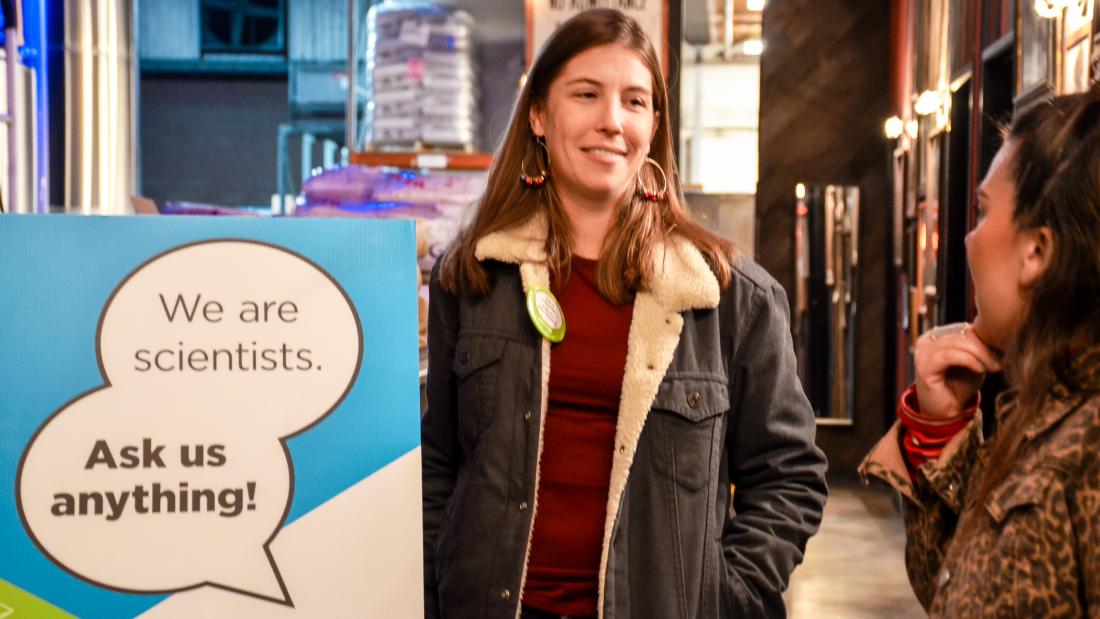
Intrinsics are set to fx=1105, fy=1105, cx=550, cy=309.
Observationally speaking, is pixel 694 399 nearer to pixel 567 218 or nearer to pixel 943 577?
pixel 567 218

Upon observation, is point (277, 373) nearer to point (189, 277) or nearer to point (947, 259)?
point (189, 277)

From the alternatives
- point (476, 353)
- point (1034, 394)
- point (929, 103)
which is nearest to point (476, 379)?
point (476, 353)

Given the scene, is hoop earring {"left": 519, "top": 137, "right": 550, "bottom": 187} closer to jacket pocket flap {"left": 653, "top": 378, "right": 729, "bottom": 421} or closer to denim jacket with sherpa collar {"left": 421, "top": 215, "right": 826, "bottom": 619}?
denim jacket with sherpa collar {"left": 421, "top": 215, "right": 826, "bottom": 619}

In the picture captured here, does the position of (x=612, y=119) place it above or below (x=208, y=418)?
above

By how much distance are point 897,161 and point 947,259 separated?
1902 mm

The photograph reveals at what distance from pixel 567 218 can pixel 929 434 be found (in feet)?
1.97

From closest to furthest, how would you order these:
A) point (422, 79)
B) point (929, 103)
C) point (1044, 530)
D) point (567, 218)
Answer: point (1044, 530) → point (567, 218) → point (422, 79) → point (929, 103)

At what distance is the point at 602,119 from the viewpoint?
1514mm

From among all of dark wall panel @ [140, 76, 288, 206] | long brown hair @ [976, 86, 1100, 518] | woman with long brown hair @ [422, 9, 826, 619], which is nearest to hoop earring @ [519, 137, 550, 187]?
woman with long brown hair @ [422, 9, 826, 619]

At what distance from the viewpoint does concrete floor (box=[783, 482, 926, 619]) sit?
4871 millimetres

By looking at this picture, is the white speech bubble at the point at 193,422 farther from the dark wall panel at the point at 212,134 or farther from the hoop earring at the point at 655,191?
the dark wall panel at the point at 212,134

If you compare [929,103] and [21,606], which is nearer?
[21,606]

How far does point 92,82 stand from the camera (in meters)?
5.97

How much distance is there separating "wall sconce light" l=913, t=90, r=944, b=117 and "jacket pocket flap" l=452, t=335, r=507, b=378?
5359 millimetres
